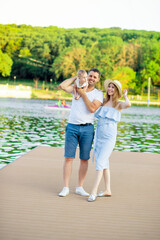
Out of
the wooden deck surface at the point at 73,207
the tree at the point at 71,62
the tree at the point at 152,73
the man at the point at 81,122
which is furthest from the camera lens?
the tree at the point at 71,62

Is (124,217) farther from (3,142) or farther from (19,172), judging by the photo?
(3,142)

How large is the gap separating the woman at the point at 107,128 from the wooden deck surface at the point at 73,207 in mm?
410

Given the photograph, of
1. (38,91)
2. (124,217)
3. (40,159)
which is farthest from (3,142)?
(38,91)

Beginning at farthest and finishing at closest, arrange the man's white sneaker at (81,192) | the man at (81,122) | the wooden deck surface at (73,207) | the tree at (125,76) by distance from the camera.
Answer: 1. the tree at (125,76)
2. the man's white sneaker at (81,192)
3. the man at (81,122)
4. the wooden deck surface at (73,207)

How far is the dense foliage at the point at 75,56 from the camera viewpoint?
7644 cm

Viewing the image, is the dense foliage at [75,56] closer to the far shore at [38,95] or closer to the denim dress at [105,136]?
the far shore at [38,95]

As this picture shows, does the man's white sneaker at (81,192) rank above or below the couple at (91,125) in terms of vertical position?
below

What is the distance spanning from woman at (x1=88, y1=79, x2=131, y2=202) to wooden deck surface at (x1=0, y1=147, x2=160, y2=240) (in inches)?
16.1

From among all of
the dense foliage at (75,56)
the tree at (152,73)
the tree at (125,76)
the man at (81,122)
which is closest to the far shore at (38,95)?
the tree at (125,76)

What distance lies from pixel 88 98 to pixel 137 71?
79406mm

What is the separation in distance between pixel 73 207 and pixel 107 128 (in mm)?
1103

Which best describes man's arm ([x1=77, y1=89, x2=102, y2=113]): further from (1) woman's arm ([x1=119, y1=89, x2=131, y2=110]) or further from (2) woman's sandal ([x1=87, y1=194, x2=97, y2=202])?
(2) woman's sandal ([x1=87, y1=194, x2=97, y2=202])

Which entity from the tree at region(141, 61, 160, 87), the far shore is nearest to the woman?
the far shore

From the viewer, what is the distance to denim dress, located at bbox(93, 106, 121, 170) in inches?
199
